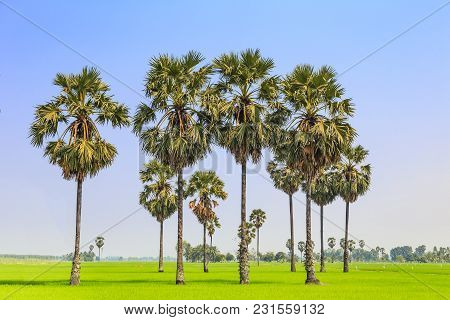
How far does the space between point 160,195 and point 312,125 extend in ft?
141

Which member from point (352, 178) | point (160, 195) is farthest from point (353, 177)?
point (160, 195)

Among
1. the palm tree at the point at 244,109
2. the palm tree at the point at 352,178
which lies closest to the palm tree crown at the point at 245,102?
the palm tree at the point at 244,109

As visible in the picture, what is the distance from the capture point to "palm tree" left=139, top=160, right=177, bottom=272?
278 ft

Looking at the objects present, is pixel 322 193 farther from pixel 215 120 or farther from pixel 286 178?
pixel 215 120

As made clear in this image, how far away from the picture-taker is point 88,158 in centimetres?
4503

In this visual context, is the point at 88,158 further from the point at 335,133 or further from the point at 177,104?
the point at 335,133

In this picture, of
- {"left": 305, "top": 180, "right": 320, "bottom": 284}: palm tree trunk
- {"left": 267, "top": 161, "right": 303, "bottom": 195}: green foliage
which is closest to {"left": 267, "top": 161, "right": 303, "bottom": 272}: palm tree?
{"left": 267, "top": 161, "right": 303, "bottom": 195}: green foliage

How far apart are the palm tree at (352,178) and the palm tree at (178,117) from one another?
1429 inches

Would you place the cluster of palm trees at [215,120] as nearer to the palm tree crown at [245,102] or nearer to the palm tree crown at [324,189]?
the palm tree crown at [245,102]

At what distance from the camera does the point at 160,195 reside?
86.4 meters

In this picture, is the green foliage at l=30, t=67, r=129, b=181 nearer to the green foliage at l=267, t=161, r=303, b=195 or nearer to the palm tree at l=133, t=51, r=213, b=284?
the palm tree at l=133, t=51, r=213, b=284

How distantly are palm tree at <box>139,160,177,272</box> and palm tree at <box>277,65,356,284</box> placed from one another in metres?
37.6

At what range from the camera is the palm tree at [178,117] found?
155 ft

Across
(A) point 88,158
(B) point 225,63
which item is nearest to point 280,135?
(B) point 225,63
